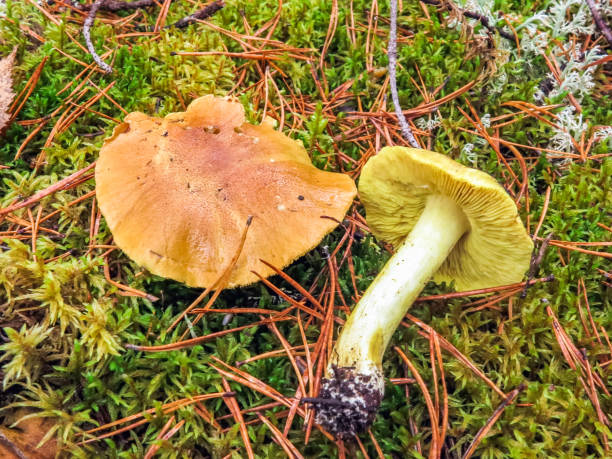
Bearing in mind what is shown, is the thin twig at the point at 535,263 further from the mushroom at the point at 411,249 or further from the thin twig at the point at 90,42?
the thin twig at the point at 90,42

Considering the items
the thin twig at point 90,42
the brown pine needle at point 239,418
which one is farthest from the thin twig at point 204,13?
the brown pine needle at point 239,418

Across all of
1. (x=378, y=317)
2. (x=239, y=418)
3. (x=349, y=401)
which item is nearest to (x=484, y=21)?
(x=378, y=317)

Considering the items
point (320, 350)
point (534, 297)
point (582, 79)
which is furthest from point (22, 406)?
point (582, 79)

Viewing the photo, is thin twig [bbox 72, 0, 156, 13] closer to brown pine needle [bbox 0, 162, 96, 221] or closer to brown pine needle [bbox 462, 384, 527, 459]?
brown pine needle [bbox 0, 162, 96, 221]

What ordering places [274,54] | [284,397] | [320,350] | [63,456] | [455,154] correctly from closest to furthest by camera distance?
1. [63,456]
2. [284,397]
3. [320,350]
4. [455,154]
5. [274,54]

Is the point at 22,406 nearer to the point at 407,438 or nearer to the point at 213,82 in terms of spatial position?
the point at 407,438
